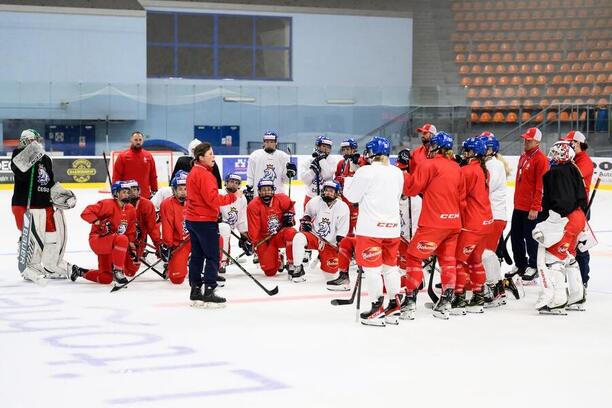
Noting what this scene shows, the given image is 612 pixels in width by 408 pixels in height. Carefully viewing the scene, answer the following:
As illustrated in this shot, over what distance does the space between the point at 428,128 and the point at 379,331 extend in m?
2.89

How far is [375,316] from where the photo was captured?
271 inches

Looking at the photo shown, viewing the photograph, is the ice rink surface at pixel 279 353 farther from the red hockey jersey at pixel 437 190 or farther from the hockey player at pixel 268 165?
the hockey player at pixel 268 165

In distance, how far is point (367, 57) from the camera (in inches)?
1120

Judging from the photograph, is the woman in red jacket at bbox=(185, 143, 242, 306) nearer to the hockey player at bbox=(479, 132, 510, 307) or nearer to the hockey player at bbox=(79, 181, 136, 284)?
the hockey player at bbox=(79, 181, 136, 284)

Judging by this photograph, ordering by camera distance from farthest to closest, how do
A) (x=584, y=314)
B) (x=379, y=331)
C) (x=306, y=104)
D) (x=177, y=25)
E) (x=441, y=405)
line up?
(x=177, y=25) → (x=306, y=104) → (x=584, y=314) → (x=379, y=331) → (x=441, y=405)

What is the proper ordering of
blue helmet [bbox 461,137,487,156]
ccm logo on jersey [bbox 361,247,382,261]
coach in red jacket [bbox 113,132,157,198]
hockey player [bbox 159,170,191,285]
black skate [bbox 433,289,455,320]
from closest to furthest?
ccm logo on jersey [bbox 361,247,382,261] → black skate [bbox 433,289,455,320] → blue helmet [bbox 461,137,487,156] → hockey player [bbox 159,170,191,285] → coach in red jacket [bbox 113,132,157,198]

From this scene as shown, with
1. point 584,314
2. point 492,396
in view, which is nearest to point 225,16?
point 584,314

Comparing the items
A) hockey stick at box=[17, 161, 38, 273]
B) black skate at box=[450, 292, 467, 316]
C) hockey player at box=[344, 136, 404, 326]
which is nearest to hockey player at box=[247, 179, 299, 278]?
hockey stick at box=[17, 161, 38, 273]

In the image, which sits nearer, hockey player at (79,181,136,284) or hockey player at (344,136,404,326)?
hockey player at (344,136,404,326)

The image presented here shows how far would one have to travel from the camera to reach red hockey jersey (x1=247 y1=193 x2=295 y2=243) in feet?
31.5

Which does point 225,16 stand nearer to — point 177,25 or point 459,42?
point 177,25

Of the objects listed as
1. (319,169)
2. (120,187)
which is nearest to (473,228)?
(319,169)

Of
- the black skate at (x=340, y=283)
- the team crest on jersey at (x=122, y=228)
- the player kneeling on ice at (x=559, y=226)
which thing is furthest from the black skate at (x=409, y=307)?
the team crest on jersey at (x=122, y=228)

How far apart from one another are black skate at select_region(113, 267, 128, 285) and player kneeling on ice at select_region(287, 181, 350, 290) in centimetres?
159
